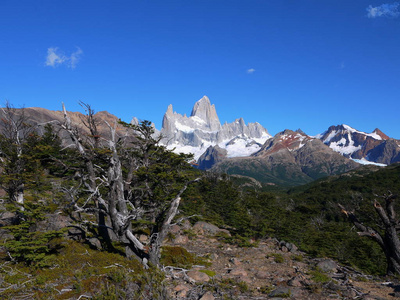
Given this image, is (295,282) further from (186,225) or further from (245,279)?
(186,225)

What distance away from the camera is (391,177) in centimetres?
13412

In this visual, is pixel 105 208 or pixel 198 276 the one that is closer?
pixel 198 276

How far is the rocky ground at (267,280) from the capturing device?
34.4ft

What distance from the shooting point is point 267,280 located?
12.8 meters

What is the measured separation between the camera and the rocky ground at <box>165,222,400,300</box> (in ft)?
34.4

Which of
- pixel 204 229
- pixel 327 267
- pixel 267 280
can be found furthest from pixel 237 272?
pixel 204 229

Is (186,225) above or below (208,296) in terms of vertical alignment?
above

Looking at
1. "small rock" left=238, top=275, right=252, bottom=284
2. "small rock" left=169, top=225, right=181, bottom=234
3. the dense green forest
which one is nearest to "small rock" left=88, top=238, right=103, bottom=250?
the dense green forest

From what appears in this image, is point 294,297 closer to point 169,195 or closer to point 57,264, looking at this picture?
point 57,264

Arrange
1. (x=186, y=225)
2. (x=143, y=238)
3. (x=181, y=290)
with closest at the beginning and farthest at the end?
(x=181, y=290) → (x=143, y=238) → (x=186, y=225)

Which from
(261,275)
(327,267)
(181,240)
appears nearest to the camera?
(261,275)

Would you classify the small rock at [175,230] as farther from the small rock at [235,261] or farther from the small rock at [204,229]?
the small rock at [235,261]

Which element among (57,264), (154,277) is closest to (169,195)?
(57,264)

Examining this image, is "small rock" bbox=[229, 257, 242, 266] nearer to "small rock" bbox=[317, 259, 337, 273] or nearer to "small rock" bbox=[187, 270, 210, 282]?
"small rock" bbox=[187, 270, 210, 282]
